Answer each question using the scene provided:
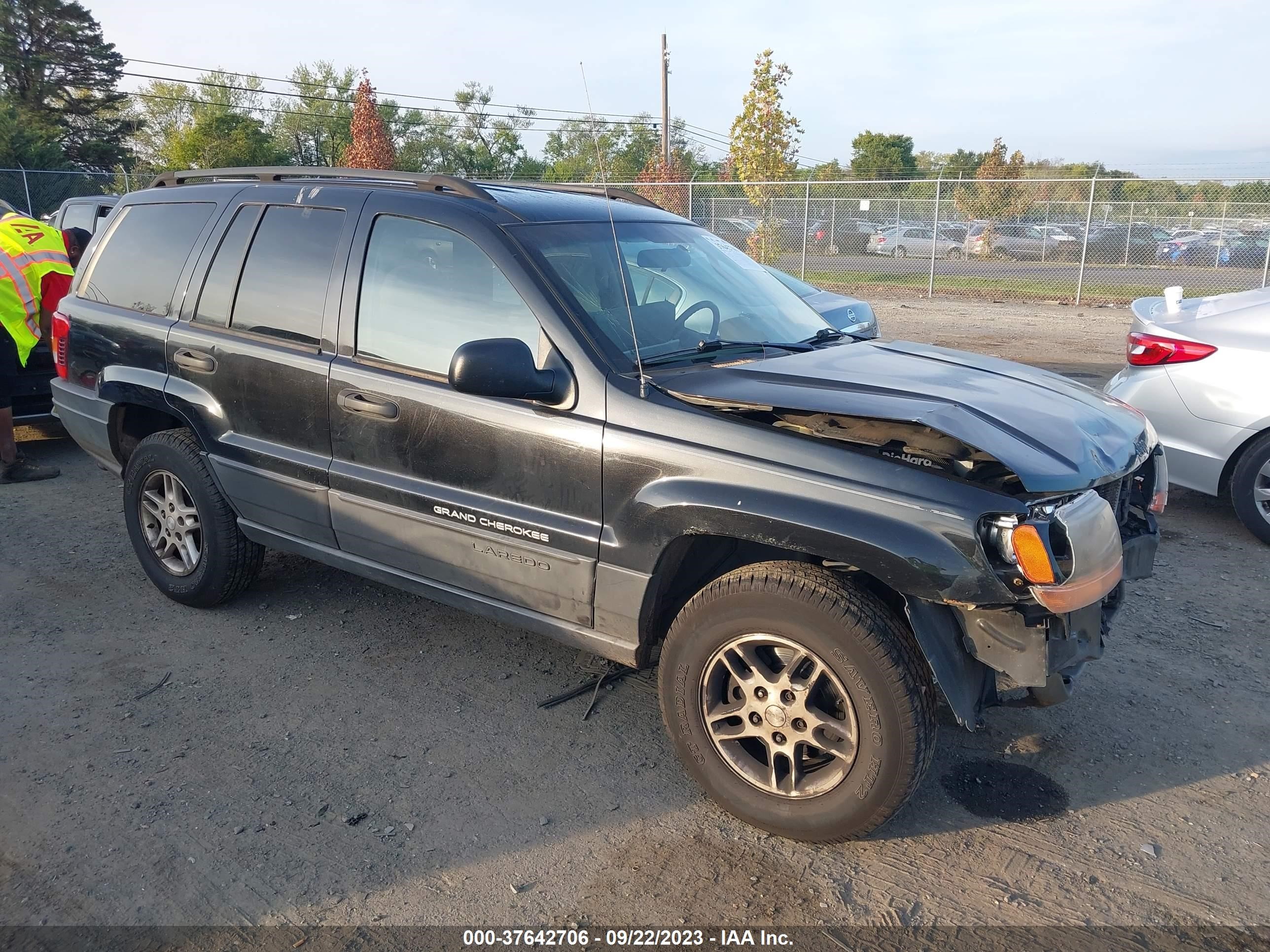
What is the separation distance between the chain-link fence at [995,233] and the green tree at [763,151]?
0.25ft

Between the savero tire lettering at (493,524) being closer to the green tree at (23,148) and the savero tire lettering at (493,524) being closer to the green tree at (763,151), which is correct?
the green tree at (763,151)

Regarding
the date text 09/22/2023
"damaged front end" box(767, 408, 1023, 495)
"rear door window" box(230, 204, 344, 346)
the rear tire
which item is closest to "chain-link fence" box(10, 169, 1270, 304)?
the rear tire

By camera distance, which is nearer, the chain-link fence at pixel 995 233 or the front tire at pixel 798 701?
the front tire at pixel 798 701

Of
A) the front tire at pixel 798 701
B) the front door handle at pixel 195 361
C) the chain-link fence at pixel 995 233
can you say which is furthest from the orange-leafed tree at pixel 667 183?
the front tire at pixel 798 701

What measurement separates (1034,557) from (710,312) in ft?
5.68

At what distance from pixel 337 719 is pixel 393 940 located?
4.22ft

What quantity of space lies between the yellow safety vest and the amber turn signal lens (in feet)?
21.3

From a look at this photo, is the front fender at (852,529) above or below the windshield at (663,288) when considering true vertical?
below

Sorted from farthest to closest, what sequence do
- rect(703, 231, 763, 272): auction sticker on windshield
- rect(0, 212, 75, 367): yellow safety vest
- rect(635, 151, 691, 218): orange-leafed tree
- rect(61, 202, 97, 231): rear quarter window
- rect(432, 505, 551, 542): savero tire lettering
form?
1. rect(635, 151, 691, 218): orange-leafed tree
2. rect(61, 202, 97, 231): rear quarter window
3. rect(0, 212, 75, 367): yellow safety vest
4. rect(703, 231, 763, 272): auction sticker on windshield
5. rect(432, 505, 551, 542): savero tire lettering

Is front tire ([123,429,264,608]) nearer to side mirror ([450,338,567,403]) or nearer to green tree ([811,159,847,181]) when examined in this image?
side mirror ([450,338,567,403])

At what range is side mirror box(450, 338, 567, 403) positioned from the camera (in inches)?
122

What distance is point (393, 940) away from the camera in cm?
263

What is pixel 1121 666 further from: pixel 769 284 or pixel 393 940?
pixel 393 940

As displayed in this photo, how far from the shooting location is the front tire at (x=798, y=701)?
279 centimetres
